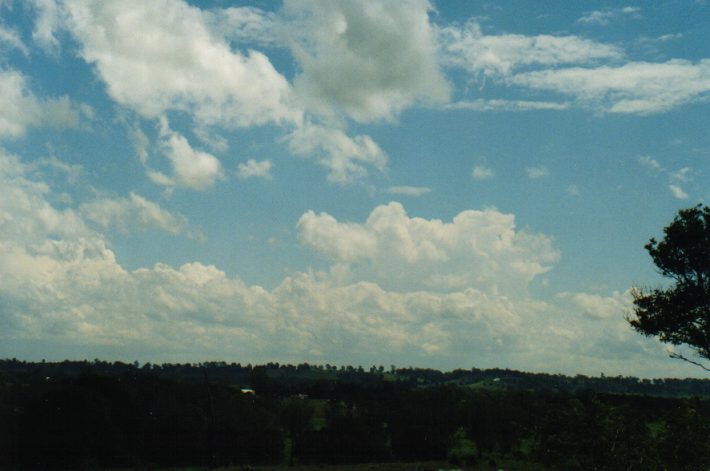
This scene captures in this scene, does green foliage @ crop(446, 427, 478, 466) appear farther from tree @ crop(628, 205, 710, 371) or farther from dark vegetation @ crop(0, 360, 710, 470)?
tree @ crop(628, 205, 710, 371)

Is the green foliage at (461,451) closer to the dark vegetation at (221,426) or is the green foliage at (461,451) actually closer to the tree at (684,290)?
the dark vegetation at (221,426)

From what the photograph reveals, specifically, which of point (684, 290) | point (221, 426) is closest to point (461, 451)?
point (221, 426)

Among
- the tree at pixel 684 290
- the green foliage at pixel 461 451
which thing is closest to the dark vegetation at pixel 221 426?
the green foliage at pixel 461 451

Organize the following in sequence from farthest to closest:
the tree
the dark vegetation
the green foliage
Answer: the green foliage, the dark vegetation, the tree

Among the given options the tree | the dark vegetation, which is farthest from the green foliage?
the tree

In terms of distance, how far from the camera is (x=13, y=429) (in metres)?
71.3

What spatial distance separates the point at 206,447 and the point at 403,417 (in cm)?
3195

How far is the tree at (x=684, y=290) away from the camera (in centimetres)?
3036

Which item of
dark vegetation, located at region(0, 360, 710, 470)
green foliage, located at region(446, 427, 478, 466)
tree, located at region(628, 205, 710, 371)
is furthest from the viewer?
green foliage, located at region(446, 427, 478, 466)

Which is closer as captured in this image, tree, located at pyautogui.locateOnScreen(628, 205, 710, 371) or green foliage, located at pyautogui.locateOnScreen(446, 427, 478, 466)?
tree, located at pyautogui.locateOnScreen(628, 205, 710, 371)

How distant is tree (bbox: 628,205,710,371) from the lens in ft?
99.6

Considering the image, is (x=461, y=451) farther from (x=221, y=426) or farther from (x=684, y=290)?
(x=684, y=290)

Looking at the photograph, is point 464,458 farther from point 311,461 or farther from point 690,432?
point 690,432

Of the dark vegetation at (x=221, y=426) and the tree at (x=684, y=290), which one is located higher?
the tree at (x=684, y=290)
